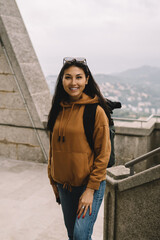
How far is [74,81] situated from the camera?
1.81m

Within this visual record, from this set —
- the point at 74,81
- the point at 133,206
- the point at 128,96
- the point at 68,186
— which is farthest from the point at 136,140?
the point at 74,81

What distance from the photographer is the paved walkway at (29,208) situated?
3113mm

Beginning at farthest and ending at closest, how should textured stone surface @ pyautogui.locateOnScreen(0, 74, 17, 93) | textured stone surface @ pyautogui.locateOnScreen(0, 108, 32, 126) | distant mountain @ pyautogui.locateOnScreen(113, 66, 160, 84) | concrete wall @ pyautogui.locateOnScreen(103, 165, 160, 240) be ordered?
distant mountain @ pyautogui.locateOnScreen(113, 66, 160, 84)
textured stone surface @ pyautogui.locateOnScreen(0, 108, 32, 126)
textured stone surface @ pyautogui.locateOnScreen(0, 74, 17, 93)
concrete wall @ pyautogui.locateOnScreen(103, 165, 160, 240)

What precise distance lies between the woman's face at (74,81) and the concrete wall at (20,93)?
3270 millimetres

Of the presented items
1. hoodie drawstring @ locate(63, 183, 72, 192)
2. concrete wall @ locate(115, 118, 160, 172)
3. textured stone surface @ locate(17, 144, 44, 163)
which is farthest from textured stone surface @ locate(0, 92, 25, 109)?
hoodie drawstring @ locate(63, 183, 72, 192)

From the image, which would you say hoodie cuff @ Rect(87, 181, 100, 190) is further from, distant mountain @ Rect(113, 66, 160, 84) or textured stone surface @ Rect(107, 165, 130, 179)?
distant mountain @ Rect(113, 66, 160, 84)

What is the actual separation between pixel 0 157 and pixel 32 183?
1532 mm

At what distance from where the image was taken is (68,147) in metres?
1.79

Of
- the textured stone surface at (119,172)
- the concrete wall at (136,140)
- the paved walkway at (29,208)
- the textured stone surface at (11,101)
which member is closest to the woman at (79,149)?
the textured stone surface at (119,172)

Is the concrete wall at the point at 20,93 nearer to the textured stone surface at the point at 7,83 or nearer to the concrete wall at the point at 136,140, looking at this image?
the textured stone surface at the point at 7,83

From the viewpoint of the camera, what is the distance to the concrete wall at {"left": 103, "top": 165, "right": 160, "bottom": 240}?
83.2 inches

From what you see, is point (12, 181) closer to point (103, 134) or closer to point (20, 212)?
point (20, 212)

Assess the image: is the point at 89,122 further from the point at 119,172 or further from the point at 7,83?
the point at 7,83

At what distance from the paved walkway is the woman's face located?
2060 mm
